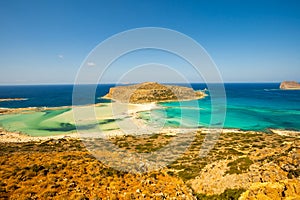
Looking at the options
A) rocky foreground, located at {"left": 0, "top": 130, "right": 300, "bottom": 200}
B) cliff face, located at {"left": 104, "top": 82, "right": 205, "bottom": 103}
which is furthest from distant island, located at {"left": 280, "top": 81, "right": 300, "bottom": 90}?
rocky foreground, located at {"left": 0, "top": 130, "right": 300, "bottom": 200}

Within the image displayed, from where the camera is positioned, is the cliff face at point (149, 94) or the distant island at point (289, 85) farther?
the distant island at point (289, 85)

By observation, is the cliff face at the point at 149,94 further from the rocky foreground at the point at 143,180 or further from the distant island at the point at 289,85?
the distant island at the point at 289,85

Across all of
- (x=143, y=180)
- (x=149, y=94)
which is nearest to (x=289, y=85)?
(x=149, y=94)

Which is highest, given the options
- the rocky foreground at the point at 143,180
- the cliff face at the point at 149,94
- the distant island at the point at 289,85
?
the distant island at the point at 289,85

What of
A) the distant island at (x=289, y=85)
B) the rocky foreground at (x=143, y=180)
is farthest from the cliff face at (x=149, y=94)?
the distant island at (x=289, y=85)

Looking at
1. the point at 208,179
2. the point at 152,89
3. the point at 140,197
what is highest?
the point at 152,89

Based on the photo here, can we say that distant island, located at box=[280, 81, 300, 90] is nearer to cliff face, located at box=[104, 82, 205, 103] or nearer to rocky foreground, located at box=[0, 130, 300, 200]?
cliff face, located at box=[104, 82, 205, 103]

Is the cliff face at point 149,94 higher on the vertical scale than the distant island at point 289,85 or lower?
lower

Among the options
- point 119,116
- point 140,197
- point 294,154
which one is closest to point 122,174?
point 140,197

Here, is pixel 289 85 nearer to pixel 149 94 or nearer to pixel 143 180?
pixel 149 94

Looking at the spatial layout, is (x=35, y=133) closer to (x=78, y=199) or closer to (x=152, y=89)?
(x=78, y=199)

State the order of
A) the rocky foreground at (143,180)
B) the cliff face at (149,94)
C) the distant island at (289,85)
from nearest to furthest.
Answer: the rocky foreground at (143,180)
the cliff face at (149,94)
the distant island at (289,85)
